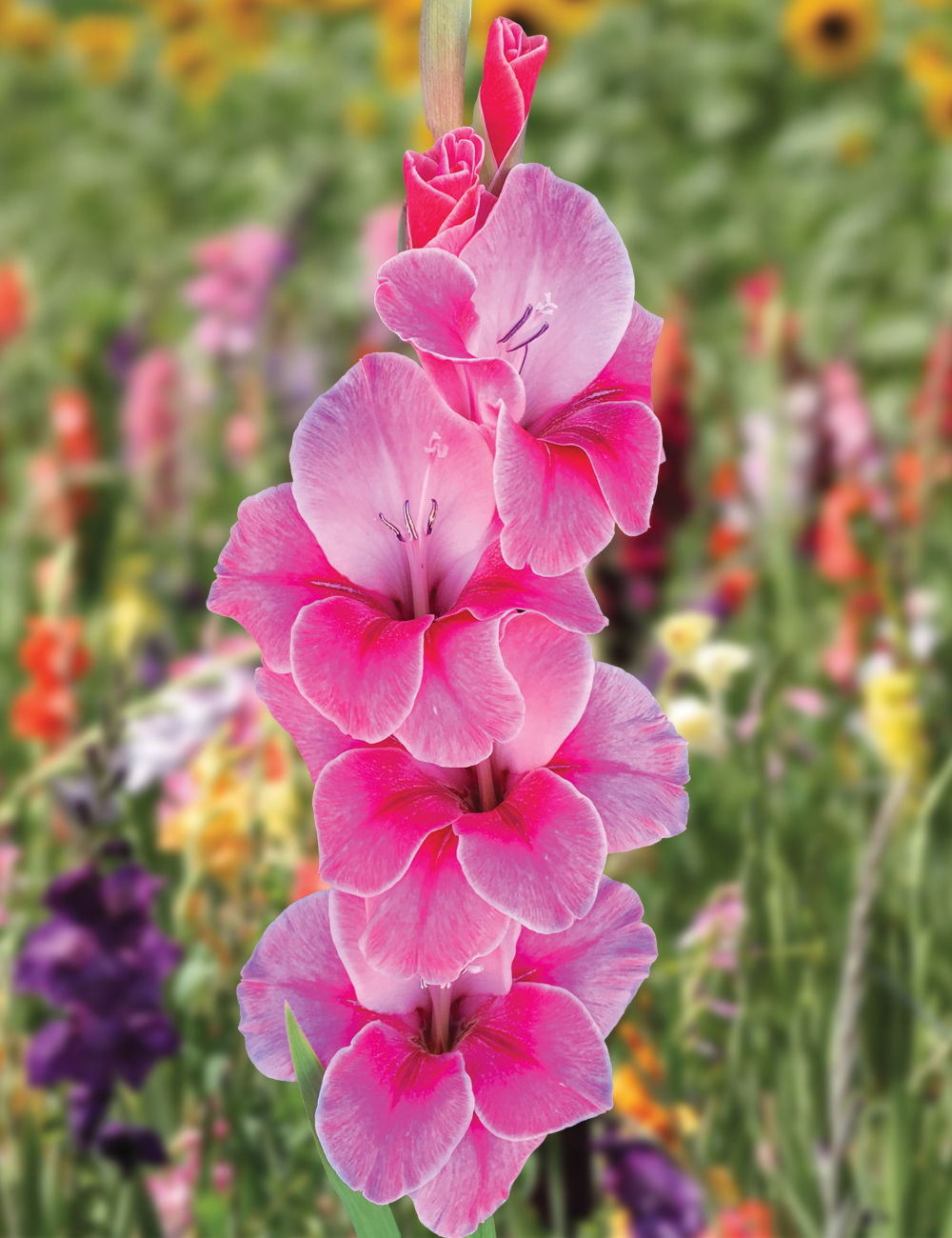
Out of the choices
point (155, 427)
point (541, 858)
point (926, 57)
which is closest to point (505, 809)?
point (541, 858)

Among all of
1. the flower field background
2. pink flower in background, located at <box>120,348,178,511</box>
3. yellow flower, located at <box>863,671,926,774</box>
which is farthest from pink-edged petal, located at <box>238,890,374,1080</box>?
pink flower in background, located at <box>120,348,178,511</box>

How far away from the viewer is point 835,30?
5102 mm

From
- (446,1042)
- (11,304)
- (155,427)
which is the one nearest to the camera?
(446,1042)

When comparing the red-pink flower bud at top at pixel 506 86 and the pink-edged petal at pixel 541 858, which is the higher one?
the red-pink flower bud at top at pixel 506 86

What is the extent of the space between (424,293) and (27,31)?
271 inches

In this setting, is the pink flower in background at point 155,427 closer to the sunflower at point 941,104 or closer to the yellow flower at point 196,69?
the sunflower at point 941,104

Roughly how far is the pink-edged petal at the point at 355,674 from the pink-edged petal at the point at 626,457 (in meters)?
0.12

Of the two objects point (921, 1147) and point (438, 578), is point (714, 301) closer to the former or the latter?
point (921, 1147)

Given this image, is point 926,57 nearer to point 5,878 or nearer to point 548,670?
point 5,878

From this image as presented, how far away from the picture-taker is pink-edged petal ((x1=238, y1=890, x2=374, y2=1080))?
75 centimetres

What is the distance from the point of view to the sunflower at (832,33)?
5.02 m

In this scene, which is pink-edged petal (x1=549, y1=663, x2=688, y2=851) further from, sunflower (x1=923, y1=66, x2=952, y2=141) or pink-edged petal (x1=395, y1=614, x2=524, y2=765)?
sunflower (x1=923, y1=66, x2=952, y2=141)

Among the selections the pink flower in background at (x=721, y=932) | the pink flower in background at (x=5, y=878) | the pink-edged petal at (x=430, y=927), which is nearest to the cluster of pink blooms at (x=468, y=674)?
the pink-edged petal at (x=430, y=927)

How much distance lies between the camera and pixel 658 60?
17.5 feet
